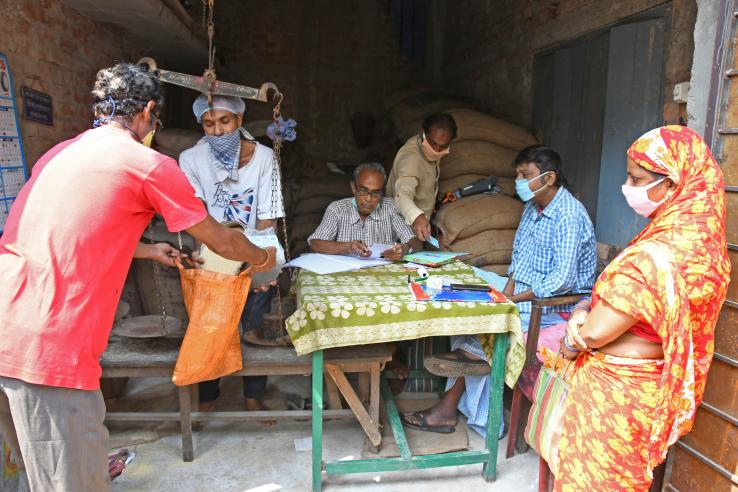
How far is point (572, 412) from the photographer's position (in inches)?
80.6

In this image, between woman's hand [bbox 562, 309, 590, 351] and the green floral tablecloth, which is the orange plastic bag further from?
woman's hand [bbox 562, 309, 590, 351]

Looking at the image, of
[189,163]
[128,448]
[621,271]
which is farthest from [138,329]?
[621,271]

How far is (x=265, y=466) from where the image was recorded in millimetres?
2900

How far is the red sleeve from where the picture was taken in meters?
1.77

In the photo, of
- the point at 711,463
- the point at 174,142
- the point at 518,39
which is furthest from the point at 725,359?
the point at 518,39

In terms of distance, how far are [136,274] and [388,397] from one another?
7.27 ft

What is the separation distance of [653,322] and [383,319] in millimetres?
1135

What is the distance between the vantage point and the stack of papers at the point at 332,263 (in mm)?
2932

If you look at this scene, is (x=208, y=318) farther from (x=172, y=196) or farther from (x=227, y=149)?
(x=227, y=149)

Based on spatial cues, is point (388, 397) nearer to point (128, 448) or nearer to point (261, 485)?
point (261, 485)

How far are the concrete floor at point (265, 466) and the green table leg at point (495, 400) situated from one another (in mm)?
92

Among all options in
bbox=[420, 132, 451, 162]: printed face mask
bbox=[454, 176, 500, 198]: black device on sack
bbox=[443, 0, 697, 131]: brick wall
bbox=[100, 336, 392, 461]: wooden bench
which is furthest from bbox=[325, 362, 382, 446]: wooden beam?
bbox=[443, 0, 697, 131]: brick wall

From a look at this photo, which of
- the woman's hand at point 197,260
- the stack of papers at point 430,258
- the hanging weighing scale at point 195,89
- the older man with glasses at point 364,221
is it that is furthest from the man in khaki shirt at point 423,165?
the woman's hand at point 197,260

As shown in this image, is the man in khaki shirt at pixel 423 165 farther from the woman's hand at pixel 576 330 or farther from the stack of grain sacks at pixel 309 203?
the woman's hand at pixel 576 330
